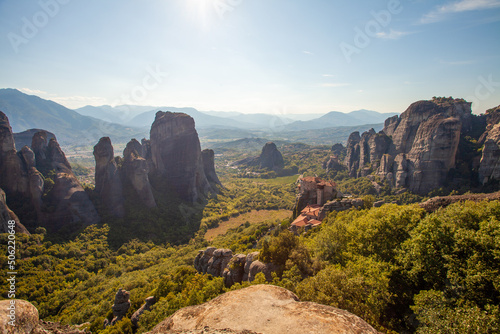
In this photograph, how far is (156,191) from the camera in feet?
245

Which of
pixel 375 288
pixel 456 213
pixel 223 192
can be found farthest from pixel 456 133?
pixel 223 192

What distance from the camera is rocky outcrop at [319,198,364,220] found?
39969 mm

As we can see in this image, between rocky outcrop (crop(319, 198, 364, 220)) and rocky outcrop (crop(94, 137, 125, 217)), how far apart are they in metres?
52.3

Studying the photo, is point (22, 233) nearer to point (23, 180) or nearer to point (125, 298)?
point (23, 180)

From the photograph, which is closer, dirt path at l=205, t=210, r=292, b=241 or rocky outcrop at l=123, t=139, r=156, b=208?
rocky outcrop at l=123, t=139, r=156, b=208

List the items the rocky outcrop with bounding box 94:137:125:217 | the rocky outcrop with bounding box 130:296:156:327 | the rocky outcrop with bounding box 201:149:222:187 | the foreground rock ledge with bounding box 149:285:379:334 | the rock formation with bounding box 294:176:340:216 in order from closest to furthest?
the foreground rock ledge with bounding box 149:285:379:334
the rocky outcrop with bounding box 130:296:156:327
the rock formation with bounding box 294:176:340:216
the rocky outcrop with bounding box 94:137:125:217
the rocky outcrop with bounding box 201:149:222:187

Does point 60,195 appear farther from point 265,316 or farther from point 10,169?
point 265,316

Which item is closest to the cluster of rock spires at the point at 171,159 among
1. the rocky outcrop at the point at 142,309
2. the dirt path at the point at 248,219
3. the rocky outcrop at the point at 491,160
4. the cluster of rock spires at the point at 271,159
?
the dirt path at the point at 248,219

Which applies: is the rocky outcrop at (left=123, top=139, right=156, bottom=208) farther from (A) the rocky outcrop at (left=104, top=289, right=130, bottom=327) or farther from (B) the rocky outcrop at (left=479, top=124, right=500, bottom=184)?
(B) the rocky outcrop at (left=479, top=124, right=500, bottom=184)

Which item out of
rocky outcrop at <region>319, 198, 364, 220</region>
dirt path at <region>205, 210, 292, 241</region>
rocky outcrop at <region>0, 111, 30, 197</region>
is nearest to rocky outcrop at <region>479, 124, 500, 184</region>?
rocky outcrop at <region>319, 198, 364, 220</region>

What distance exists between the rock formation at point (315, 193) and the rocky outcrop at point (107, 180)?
159 ft

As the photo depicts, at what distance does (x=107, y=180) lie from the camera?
2303 inches

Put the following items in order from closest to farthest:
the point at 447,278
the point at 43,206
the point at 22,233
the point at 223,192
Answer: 1. the point at 447,278
2. the point at 22,233
3. the point at 43,206
4. the point at 223,192

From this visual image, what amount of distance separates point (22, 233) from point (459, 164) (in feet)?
387
